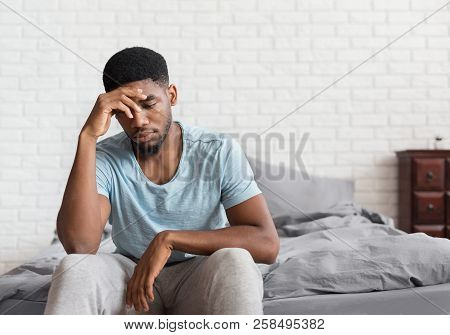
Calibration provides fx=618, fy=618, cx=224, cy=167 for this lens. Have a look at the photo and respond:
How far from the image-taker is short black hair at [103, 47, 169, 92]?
130 centimetres

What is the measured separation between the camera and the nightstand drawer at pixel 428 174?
2703mm

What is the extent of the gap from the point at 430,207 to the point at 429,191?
71 millimetres

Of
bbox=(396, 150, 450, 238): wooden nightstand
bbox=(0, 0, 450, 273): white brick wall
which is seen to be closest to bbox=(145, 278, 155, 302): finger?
bbox=(0, 0, 450, 273): white brick wall

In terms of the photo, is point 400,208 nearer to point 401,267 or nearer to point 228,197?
point 401,267

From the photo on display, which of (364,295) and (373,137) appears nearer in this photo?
(364,295)

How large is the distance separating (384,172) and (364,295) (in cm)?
172

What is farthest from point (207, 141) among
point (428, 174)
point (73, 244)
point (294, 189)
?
point (428, 174)

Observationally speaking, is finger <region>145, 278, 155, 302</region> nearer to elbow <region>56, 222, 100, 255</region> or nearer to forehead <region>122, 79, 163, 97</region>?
elbow <region>56, 222, 100, 255</region>

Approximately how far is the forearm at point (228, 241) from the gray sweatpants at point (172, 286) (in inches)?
1.3

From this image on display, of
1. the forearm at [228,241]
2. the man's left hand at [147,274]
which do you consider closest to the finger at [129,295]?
the man's left hand at [147,274]

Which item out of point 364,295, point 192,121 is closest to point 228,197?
point 364,295

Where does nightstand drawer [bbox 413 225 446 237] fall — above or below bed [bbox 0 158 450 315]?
below

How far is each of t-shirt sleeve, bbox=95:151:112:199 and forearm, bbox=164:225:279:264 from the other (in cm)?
21

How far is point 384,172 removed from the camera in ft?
9.59
